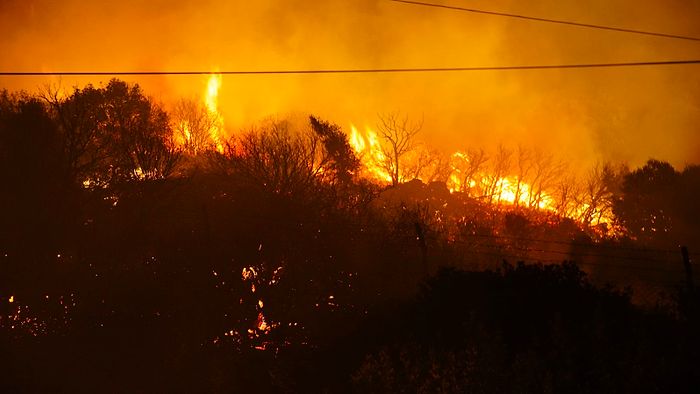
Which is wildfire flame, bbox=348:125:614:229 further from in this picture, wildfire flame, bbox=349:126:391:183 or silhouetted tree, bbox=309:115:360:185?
silhouetted tree, bbox=309:115:360:185

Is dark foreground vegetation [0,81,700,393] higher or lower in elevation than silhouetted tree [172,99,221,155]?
lower

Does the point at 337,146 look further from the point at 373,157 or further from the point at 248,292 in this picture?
the point at 248,292

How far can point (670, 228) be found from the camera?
50.3 meters

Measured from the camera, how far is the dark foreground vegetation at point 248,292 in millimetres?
11883

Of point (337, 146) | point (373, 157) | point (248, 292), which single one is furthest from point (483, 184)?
point (248, 292)

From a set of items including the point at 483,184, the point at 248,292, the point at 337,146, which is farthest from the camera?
the point at 483,184

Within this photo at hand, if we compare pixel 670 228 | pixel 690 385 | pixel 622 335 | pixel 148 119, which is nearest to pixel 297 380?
pixel 622 335

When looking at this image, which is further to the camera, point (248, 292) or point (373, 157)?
point (373, 157)

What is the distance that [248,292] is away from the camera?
20.7 metres

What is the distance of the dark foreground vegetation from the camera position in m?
11.9

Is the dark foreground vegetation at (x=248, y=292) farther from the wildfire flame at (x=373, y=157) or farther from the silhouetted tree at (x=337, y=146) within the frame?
the wildfire flame at (x=373, y=157)

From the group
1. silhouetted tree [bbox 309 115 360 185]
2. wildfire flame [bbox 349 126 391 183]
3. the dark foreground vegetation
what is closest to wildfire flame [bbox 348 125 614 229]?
wildfire flame [bbox 349 126 391 183]

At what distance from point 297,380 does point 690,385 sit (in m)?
10.3

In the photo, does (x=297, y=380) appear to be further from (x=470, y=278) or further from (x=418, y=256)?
(x=418, y=256)
